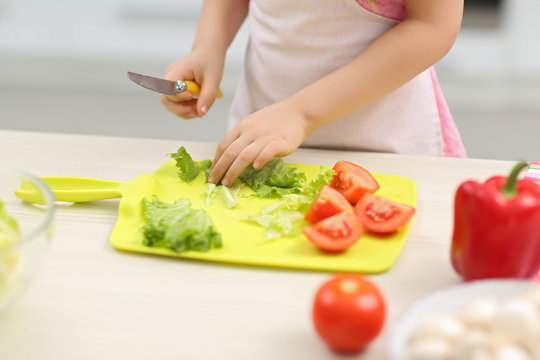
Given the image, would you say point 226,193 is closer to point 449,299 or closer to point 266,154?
point 266,154

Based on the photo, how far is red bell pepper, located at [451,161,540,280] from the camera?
60 cm

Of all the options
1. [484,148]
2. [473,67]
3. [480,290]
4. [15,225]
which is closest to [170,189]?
[15,225]

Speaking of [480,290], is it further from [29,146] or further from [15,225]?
[29,146]

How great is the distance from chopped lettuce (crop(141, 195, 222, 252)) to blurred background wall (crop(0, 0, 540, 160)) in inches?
85.2

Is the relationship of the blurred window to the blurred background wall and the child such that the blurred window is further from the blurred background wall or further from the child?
the child

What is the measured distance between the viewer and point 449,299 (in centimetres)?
55

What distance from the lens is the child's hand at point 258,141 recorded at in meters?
0.93

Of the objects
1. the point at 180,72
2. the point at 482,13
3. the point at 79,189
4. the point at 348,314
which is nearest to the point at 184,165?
the point at 79,189

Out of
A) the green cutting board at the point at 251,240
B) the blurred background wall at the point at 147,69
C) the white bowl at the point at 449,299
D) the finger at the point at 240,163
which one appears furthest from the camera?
the blurred background wall at the point at 147,69

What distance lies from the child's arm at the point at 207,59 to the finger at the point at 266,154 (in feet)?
0.69

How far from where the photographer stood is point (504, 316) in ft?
1.53

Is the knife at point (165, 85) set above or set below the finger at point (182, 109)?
above

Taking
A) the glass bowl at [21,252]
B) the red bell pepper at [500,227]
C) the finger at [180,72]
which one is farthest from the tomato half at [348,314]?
the finger at [180,72]

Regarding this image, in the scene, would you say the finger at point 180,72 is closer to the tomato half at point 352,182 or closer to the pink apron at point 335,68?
the pink apron at point 335,68
